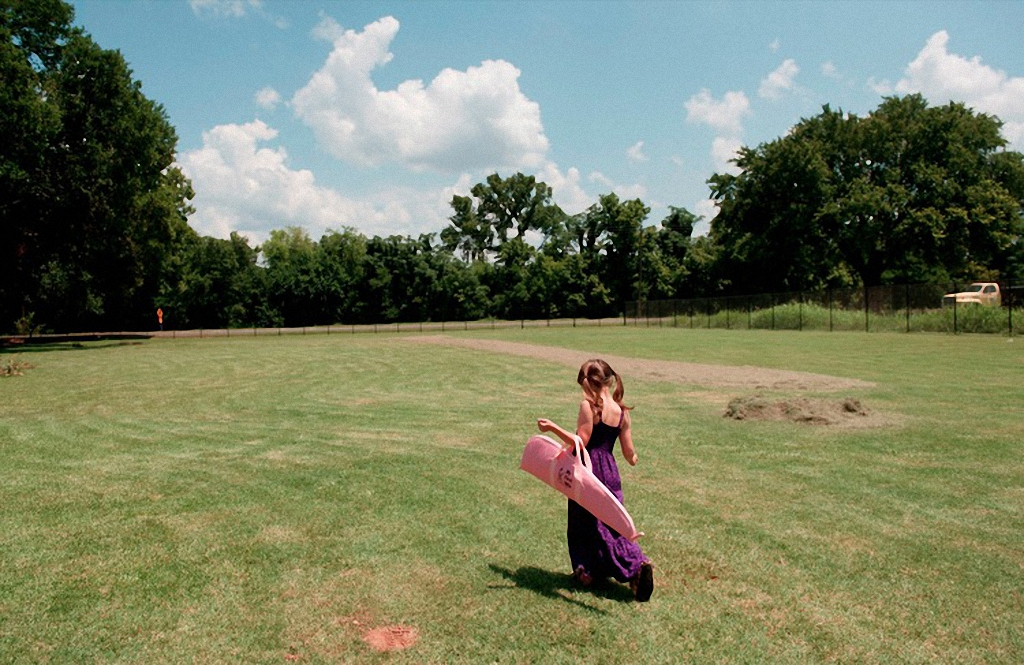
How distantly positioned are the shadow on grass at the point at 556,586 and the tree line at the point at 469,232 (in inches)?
1299

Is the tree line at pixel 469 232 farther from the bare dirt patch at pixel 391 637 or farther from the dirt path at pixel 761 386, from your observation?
the bare dirt patch at pixel 391 637

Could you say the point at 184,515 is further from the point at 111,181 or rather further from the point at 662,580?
the point at 111,181

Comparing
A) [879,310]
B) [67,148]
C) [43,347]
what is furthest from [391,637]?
[43,347]

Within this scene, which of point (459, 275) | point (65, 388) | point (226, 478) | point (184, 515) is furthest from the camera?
point (459, 275)

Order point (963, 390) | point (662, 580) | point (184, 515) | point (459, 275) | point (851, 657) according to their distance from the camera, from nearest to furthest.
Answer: point (851, 657) → point (662, 580) → point (184, 515) → point (963, 390) → point (459, 275)

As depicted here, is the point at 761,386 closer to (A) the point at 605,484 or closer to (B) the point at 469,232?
(A) the point at 605,484

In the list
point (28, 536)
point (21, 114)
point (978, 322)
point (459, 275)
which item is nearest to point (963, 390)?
point (28, 536)

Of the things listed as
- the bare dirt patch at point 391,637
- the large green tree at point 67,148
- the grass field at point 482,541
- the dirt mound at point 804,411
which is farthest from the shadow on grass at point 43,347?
the bare dirt patch at point 391,637

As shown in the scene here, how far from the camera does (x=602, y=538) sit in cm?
453

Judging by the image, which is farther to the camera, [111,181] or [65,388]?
[111,181]

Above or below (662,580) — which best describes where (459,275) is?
above

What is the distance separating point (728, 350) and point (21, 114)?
30275 mm

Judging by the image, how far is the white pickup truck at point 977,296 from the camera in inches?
1415

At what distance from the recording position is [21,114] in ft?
96.8
